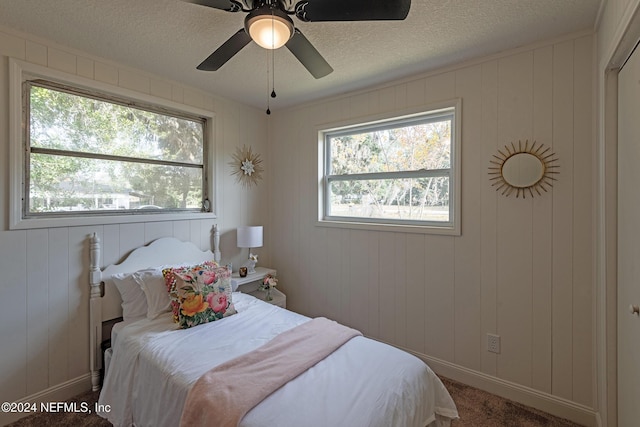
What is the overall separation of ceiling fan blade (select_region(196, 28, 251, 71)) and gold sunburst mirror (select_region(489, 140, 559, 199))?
73.1 inches

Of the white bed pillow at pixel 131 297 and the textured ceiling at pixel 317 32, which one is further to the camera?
the white bed pillow at pixel 131 297

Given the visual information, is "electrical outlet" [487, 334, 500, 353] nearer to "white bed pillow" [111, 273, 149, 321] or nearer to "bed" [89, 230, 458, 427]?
"bed" [89, 230, 458, 427]

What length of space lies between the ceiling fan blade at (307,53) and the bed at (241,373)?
160 centimetres

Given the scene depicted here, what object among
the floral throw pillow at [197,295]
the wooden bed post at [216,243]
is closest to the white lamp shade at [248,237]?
the wooden bed post at [216,243]

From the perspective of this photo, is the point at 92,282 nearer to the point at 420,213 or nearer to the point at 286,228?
the point at 286,228

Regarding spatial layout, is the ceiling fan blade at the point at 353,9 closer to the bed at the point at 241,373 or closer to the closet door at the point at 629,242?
the closet door at the point at 629,242

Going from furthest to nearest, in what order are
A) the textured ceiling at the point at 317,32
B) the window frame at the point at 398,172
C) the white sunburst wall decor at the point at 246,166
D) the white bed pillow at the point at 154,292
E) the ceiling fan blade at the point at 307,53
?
1. the white sunburst wall decor at the point at 246,166
2. the window frame at the point at 398,172
3. the white bed pillow at the point at 154,292
4. the textured ceiling at the point at 317,32
5. the ceiling fan blade at the point at 307,53

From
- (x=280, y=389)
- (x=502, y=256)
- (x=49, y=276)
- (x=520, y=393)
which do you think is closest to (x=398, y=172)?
(x=502, y=256)

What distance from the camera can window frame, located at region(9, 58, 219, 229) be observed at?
75.8 inches

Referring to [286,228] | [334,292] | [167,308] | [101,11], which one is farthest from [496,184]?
[101,11]

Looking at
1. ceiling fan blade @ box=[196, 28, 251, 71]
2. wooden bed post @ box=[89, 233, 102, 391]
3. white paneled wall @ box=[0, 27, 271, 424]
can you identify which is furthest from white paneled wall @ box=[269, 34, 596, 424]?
wooden bed post @ box=[89, 233, 102, 391]

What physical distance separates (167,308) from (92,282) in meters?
0.59

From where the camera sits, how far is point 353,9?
126 centimetres

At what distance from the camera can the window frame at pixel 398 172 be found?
7.80 feet
